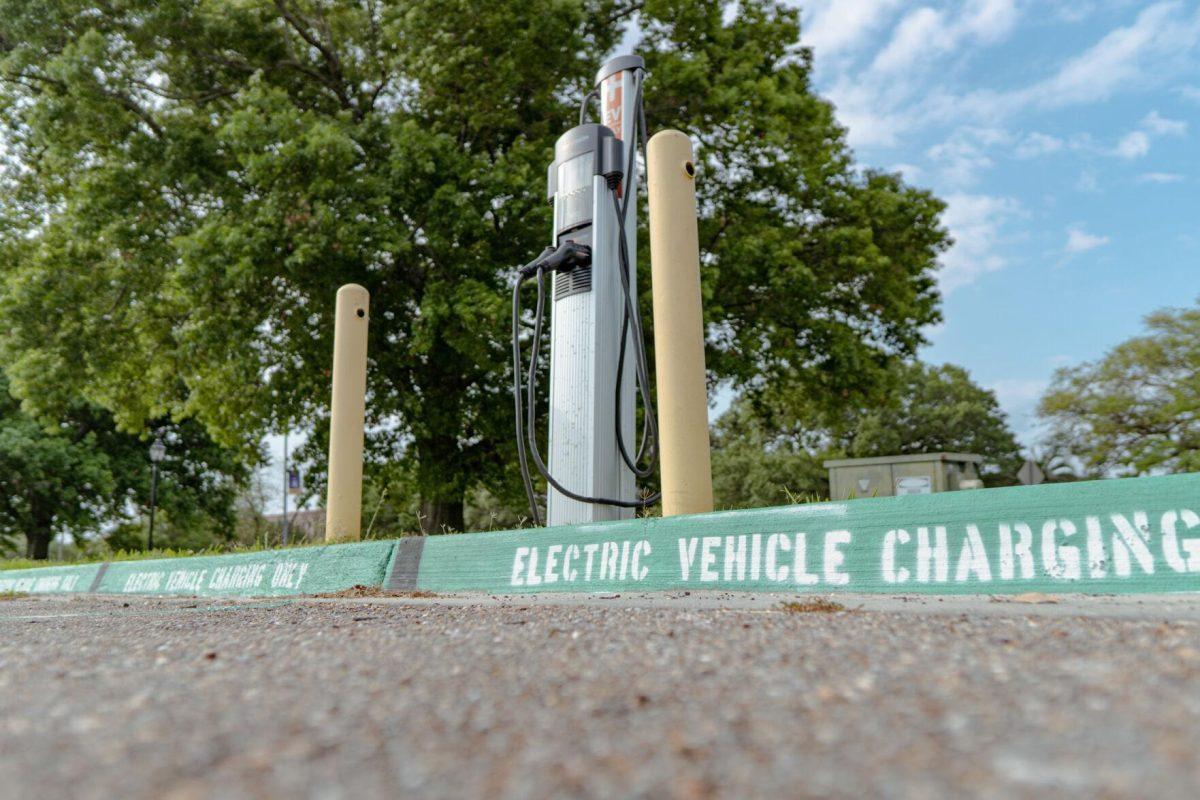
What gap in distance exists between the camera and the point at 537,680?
1.56m

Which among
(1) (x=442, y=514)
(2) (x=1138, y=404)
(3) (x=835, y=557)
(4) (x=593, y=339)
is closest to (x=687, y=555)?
(3) (x=835, y=557)

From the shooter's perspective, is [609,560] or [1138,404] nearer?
[609,560]

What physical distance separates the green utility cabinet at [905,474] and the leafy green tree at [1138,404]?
7.27 metres

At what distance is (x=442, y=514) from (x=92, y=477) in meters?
15.9

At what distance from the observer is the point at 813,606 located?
2732mm

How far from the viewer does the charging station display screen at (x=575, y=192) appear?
5.47m

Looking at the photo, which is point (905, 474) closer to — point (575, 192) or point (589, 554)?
point (575, 192)

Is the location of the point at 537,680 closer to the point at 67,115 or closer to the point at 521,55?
Answer: the point at 521,55

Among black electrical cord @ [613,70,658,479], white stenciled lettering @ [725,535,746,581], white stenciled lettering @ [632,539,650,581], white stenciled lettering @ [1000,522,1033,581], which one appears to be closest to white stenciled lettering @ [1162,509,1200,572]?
white stenciled lettering @ [1000,522,1033,581]

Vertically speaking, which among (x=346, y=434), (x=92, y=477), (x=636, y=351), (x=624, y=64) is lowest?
(x=346, y=434)

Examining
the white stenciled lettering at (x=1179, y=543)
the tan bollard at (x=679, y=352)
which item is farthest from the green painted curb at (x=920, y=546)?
the tan bollard at (x=679, y=352)

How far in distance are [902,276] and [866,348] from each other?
1.42 meters

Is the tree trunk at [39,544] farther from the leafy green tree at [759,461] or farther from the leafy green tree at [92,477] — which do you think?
the leafy green tree at [759,461]

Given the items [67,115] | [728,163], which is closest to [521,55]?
[728,163]
